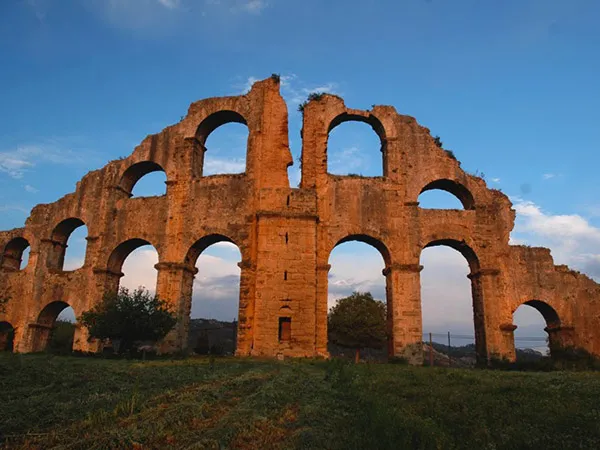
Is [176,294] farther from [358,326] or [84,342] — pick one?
[358,326]

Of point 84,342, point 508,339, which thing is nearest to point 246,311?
point 84,342

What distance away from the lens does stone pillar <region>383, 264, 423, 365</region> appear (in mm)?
15797

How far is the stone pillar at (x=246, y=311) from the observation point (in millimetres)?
15234

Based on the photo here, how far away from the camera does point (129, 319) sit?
1389cm

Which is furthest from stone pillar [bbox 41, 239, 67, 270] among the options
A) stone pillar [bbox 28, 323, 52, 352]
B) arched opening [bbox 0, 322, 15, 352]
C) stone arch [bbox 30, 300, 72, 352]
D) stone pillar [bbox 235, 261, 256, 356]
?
stone pillar [bbox 235, 261, 256, 356]

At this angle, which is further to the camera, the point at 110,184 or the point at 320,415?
the point at 110,184

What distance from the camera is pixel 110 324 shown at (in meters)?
13.9

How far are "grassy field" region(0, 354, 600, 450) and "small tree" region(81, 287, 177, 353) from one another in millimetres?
5397

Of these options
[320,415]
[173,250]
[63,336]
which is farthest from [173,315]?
[320,415]

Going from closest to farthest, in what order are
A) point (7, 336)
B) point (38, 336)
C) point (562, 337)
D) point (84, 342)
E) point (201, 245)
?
1. point (562, 337)
2. point (84, 342)
3. point (201, 245)
4. point (38, 336)
5. point (7, 336)

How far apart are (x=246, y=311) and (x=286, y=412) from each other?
9.99 metres

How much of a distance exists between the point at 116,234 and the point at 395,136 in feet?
36.0

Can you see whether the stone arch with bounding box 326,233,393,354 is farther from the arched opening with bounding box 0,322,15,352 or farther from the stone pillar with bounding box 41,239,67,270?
the arched opening with bounding box 0,322,15,352

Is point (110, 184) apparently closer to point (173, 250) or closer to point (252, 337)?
point (173, 250)
